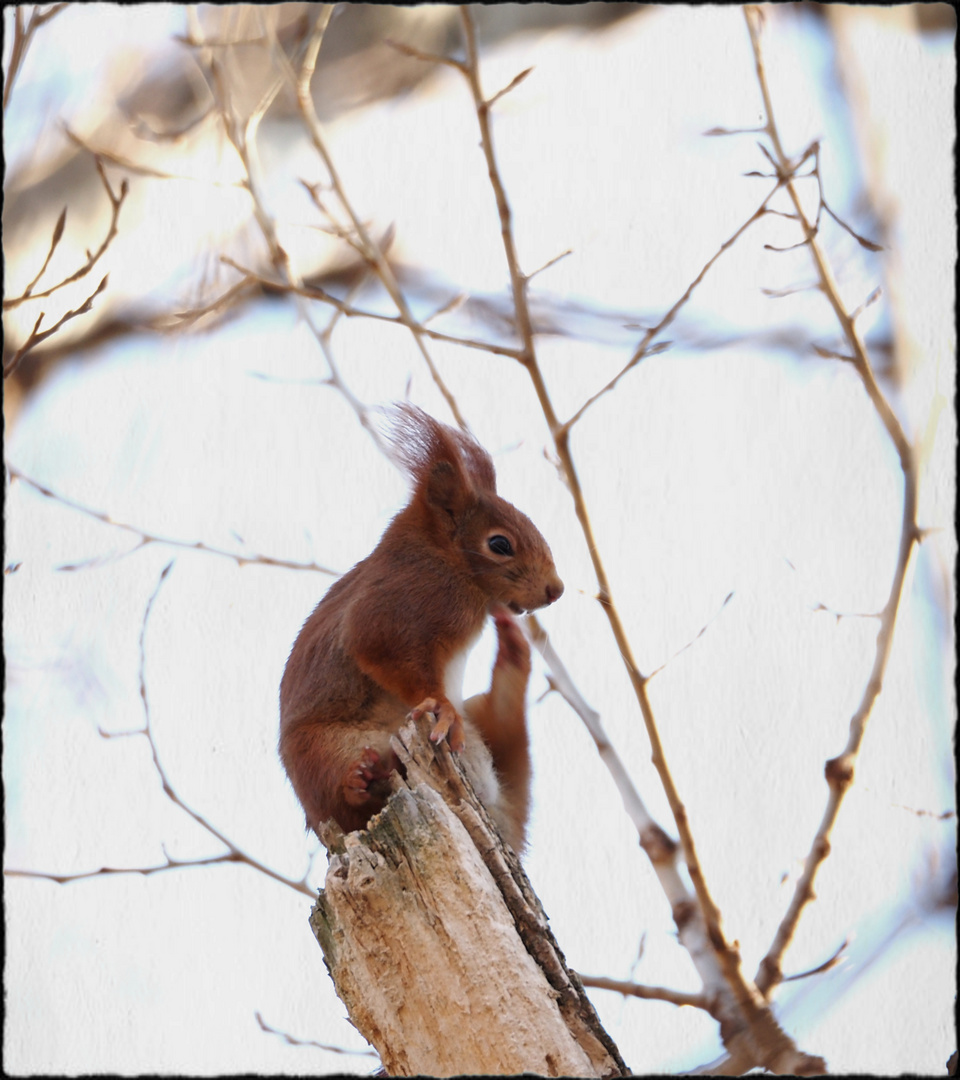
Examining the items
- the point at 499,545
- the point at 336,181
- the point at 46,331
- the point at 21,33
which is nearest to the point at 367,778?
the point at 499,545

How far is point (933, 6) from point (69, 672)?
5.58 ft

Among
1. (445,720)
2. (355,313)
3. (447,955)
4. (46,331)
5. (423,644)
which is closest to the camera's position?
(447,955)

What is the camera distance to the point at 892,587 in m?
1.72

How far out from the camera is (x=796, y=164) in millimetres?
1810

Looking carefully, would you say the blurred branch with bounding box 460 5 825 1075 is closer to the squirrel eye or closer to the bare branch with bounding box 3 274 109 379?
the squirrel eye

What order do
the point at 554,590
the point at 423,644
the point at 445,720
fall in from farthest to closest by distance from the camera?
the point at 554,590 < the point at 423,644 < the point at 445,720

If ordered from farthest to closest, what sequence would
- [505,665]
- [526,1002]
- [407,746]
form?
[505,665] → [407,746] → [526,1002]

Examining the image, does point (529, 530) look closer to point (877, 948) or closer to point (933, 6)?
point (877, 948)

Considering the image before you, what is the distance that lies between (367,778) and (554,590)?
363 mm

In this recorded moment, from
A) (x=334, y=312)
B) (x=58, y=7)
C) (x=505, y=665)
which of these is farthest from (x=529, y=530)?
(x=58, y=7)

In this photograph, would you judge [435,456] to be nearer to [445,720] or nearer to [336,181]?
[445,720]

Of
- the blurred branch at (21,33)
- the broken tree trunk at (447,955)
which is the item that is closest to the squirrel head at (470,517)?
the broken tree trunk at (447,955)

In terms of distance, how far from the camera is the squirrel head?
1445mm

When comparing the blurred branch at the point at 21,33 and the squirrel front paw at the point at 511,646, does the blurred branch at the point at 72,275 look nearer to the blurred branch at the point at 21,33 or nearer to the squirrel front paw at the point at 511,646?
the blurred branch at the point at 21,33
